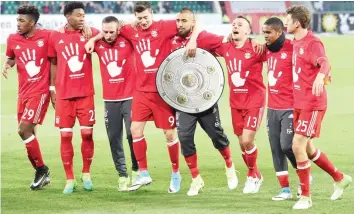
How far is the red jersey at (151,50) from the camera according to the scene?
1116cm

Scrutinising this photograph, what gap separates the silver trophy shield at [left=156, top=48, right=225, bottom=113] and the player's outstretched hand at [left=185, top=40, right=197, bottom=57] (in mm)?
75

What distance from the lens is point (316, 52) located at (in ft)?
32.2

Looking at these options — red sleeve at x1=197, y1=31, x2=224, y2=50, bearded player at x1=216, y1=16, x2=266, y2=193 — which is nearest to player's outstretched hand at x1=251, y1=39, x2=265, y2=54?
bearded player at x1=216, y1=16, x2=266, y2=193

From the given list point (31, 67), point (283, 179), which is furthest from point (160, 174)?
point (283, 179)

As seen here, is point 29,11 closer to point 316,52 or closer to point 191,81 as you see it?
point 191,81

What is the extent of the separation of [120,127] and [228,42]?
5.38 feet

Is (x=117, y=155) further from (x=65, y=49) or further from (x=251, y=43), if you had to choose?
(x=251, y=43)

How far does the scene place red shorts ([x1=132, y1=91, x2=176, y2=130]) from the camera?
1119 centimetres

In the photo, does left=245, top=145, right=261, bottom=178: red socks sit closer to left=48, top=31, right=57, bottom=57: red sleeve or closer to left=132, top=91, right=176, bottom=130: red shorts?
left=132, top=91, right=176, bottom=130: red shorts

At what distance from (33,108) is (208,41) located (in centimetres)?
221

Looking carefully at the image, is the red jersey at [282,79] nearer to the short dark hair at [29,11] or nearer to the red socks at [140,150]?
the red socks at [140,150]

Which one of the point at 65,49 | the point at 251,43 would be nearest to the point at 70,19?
the point at 65,49

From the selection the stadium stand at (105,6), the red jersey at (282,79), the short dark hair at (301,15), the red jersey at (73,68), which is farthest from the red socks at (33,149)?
the stadium stand at (105,6)

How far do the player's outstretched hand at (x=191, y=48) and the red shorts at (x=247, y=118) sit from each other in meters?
0.80
